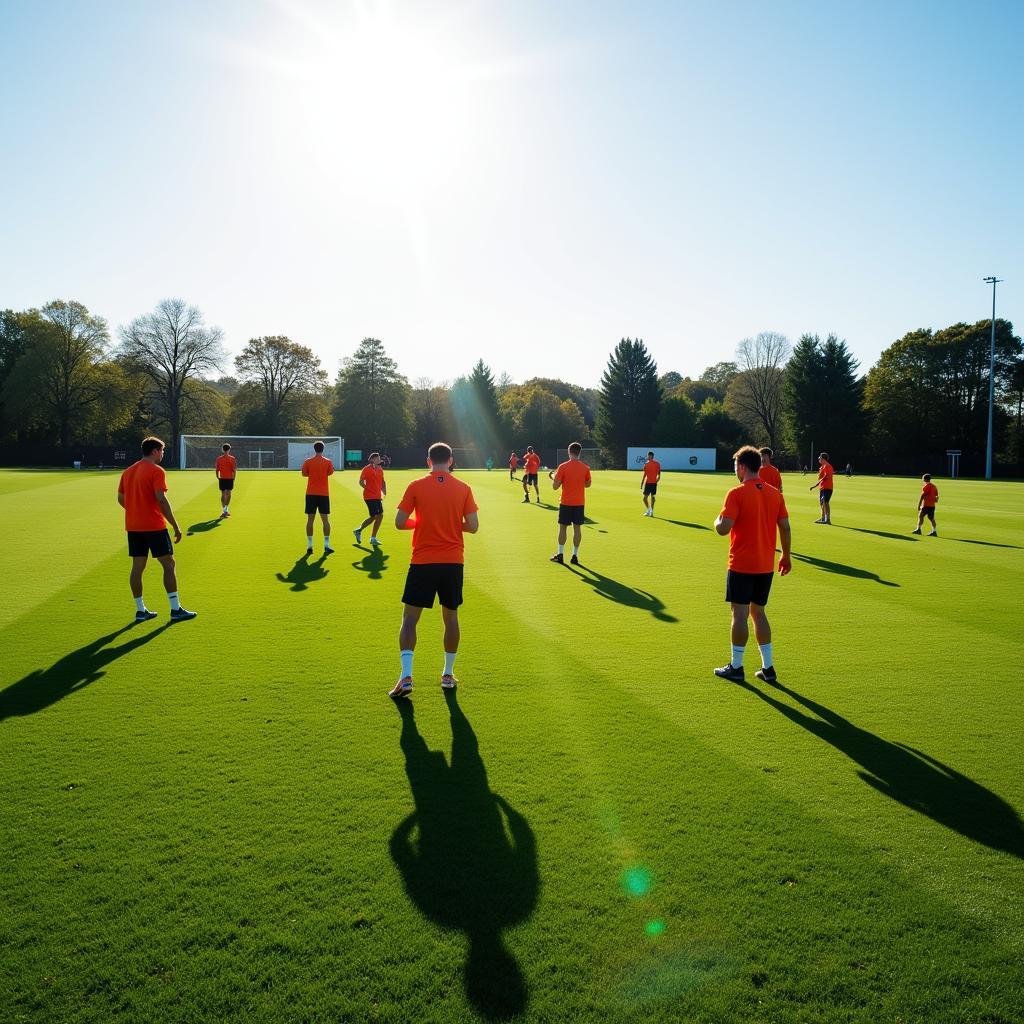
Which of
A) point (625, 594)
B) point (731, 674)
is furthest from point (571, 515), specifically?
point (731, 674)

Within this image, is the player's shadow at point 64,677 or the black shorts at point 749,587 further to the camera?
the black shorts at point 749,587

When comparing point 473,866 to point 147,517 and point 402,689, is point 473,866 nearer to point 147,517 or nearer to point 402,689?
point 402,689

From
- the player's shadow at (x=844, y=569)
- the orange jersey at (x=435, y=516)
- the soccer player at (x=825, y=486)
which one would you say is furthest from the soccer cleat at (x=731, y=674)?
the soccer player at (x=825, y=486)

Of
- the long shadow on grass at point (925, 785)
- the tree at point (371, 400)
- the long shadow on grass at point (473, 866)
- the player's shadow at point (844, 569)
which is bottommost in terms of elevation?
the long shadow on grass at point (473, 866)

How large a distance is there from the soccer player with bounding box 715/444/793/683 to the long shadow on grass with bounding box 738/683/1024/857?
100 cm

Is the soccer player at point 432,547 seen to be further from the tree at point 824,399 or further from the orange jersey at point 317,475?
the tree at point 824,399

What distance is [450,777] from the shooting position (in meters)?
4.63

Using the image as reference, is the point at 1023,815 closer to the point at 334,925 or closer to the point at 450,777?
the point at 450,777

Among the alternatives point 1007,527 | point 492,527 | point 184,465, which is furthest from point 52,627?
point 184,465

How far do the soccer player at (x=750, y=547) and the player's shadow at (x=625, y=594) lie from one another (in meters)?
2.32

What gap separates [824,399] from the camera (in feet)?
232

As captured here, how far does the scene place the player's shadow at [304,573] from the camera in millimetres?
11297

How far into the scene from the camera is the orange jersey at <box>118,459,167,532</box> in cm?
840

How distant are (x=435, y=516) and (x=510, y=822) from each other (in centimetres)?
274
